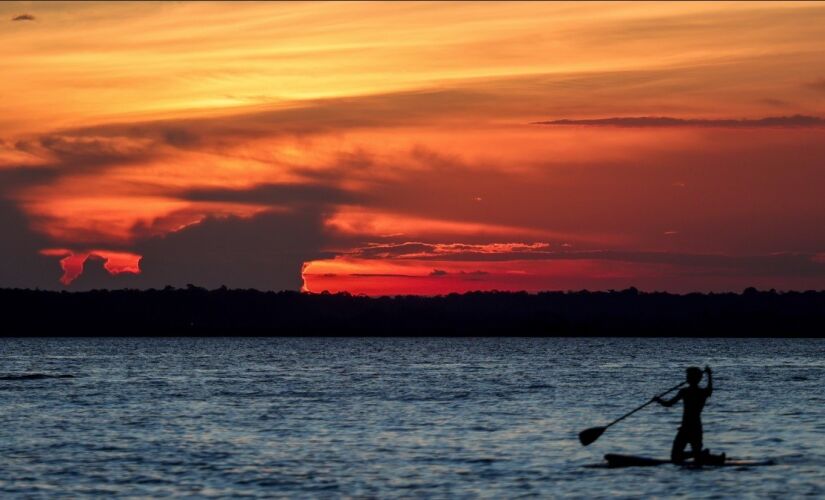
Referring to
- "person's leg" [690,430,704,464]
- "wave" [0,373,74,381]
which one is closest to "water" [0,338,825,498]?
"person's leg" [690,430,704,464]

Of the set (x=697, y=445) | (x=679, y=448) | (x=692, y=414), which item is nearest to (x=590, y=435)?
(x=679, y=448)

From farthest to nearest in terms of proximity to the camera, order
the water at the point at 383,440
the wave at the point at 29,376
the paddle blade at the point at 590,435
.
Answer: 1. the wave at the point at 29,376
2. the paddle blade at the point at 590,435
3. the water at the point at 383,440

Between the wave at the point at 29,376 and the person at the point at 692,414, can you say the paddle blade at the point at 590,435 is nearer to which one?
the person at the point at 692,414

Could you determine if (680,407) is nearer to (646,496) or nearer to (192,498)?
(646,496)

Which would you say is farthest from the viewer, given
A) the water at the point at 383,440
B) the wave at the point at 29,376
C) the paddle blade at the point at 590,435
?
the wave at the point at 29,376

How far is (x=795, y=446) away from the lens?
43625 mm

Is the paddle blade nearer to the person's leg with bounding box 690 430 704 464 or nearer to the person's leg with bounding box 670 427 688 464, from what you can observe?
the person's leg with bounding box 670 427 688 464

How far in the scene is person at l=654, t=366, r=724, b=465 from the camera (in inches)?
1352

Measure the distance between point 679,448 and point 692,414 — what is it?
61.2 inches

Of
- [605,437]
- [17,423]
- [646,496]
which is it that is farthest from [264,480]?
[17,423]

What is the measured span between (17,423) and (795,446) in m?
31.8

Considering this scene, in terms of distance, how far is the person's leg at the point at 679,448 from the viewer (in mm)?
36156

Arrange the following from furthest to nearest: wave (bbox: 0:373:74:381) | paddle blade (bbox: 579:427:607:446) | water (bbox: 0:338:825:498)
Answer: wave (bbox: 0:373:74:381)
paddle blade (bbox: 579:427:607:446)
water (bbox: 0:338:825:498)

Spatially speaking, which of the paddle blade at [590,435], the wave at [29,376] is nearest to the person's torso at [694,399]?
the paddle blade at [590,435]
